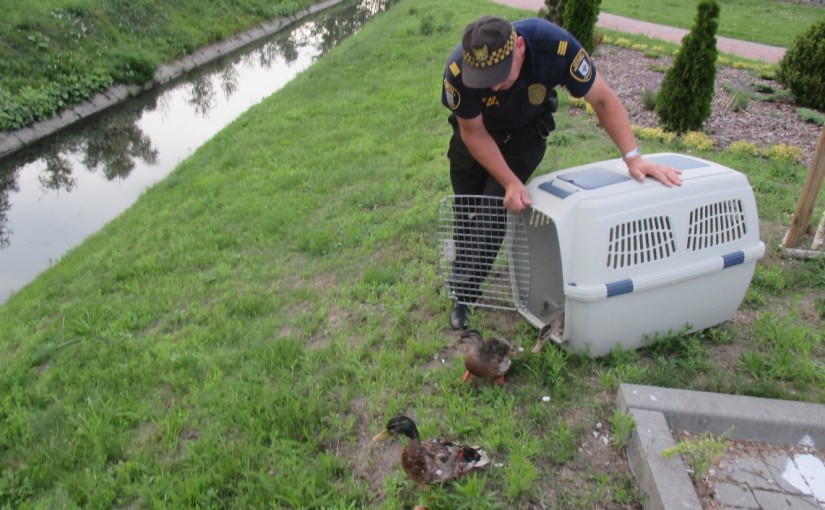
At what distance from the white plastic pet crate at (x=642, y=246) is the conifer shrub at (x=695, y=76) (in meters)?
4.12

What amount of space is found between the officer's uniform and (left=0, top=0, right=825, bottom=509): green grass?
18.1 inches

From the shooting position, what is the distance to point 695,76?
6926 millimetres

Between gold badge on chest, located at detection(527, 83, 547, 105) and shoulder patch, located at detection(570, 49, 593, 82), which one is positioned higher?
shoulder patch, located at detection(570, 49, 593, 82)

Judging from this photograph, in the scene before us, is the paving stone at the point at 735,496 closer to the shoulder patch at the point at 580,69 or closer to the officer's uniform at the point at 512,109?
the officer's uniform at the point at 512,109

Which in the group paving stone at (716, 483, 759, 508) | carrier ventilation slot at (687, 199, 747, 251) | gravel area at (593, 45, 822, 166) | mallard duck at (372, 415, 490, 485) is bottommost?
gravel area at (593, 45, 822, 166)

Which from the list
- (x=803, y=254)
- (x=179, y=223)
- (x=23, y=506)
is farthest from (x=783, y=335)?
(x=179, y=223)

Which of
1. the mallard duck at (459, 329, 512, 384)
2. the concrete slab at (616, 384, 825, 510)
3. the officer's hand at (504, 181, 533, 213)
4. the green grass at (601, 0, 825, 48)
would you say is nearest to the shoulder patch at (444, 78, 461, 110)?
the officer's hand at (504, 181, 533, 213)

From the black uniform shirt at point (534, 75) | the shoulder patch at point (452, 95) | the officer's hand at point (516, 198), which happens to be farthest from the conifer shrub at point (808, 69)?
the shoulder patch at point (452, 95)

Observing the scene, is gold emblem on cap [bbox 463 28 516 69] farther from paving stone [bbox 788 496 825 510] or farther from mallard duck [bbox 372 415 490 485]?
paving stone [bbox 788 496 825 510]

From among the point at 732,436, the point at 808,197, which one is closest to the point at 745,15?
the point at 808,197

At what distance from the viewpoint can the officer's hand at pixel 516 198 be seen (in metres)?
3.14

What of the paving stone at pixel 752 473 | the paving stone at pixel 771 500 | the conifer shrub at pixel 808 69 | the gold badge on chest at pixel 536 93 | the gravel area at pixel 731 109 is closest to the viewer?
the paving stone at pixel 771 500

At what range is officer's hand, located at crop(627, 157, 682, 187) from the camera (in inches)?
118

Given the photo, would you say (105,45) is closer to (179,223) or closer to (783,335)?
(179,223)
